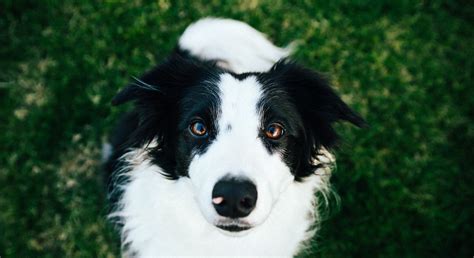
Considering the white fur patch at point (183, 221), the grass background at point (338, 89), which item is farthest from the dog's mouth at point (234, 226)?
the grass background at point (338, 89)

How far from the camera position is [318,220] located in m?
3.59

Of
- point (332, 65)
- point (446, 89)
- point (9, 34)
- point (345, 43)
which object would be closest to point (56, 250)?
point (9, 34)

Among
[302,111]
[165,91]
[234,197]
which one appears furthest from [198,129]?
[302,111]

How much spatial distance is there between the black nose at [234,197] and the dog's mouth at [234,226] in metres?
0.07

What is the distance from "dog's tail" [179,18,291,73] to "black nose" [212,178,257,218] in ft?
4.84

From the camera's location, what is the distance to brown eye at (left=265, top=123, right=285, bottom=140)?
224 centimetres

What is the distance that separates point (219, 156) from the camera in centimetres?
208

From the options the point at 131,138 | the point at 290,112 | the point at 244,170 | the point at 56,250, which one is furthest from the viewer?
the point at 56,250

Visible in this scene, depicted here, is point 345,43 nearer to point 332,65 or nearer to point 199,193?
point 332,65

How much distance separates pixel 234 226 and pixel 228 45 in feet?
5.85

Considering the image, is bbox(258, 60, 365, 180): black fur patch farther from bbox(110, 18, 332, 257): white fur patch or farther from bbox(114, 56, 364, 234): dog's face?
bbox(110, 18, 332, 257): white fur patch

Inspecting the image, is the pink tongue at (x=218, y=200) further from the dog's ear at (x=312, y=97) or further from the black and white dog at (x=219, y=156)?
the dog's ear at (x=312, y=97)

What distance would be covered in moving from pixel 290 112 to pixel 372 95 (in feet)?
6.74

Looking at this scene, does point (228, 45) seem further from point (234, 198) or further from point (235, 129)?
point (234, 198)
